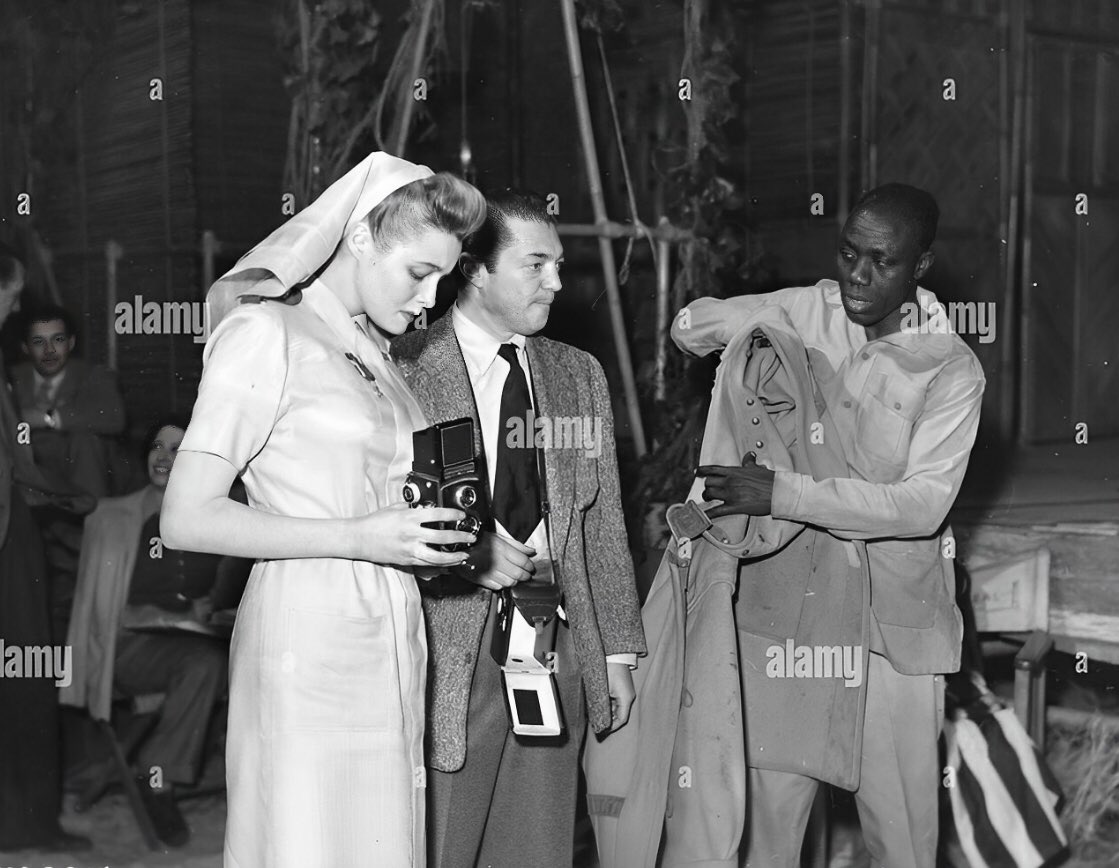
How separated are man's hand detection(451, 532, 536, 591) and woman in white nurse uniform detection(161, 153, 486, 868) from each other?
1.01 ft

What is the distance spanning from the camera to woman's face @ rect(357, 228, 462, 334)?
2309 millimetres

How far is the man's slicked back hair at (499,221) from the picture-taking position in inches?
117

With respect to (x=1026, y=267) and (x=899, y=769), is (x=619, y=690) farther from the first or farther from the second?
(x=1026, y=267)

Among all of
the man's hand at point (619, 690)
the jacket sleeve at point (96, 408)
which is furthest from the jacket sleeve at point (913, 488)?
the jacket sleeve at point (96, 408)

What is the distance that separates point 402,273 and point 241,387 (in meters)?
0.34

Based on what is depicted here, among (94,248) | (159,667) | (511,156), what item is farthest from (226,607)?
(511,156)

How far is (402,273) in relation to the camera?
231 cm

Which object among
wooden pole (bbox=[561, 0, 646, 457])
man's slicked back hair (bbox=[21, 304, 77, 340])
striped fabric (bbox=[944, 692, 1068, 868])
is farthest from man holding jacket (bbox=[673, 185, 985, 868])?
man's slicked back hair (bbox=[21, 304, 77, 340])

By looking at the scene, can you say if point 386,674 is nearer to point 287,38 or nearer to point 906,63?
point 287,38

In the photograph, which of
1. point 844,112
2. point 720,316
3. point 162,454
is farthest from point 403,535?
point 844,112

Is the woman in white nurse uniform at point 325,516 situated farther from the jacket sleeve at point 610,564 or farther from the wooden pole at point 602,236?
the wooden pole at point 602,236

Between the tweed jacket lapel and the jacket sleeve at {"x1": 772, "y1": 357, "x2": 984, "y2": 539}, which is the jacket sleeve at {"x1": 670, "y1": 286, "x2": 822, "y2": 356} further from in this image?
the tweed jacket lapel

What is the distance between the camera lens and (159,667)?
12.0ft

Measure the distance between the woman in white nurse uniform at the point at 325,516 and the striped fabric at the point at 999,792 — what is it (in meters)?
1.86
